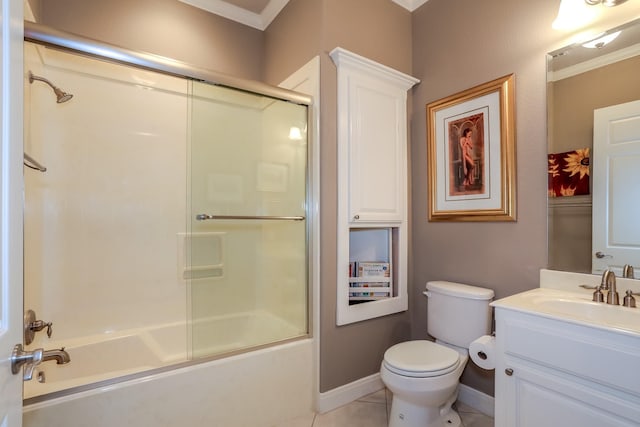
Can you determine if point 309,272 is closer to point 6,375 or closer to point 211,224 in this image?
point 211,224

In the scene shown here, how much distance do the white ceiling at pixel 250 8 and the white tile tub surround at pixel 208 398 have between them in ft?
8.02

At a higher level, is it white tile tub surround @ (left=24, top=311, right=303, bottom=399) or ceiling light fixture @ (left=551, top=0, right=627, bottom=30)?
ceiling light fixture @ (left=551, top=0, right=627, bottom=30)

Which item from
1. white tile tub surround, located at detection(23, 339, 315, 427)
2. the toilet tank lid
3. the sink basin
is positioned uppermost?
the sink basin

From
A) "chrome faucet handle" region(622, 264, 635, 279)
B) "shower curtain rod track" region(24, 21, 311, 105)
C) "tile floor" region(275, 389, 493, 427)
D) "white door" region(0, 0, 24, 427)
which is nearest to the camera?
"white door" region(0, 0, 24, 427)

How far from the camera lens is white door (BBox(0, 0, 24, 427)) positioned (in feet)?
2.09

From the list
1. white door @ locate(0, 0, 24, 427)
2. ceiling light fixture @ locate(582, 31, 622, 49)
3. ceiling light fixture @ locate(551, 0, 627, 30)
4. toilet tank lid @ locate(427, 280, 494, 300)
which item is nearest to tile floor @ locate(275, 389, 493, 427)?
toilet tank lid @ locate(427, 280, 494, 300)

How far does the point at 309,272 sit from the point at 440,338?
2.92 ft

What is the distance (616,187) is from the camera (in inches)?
55.4

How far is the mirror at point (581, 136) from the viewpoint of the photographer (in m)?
1.38

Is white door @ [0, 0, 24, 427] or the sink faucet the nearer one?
white door @ [0, 0, 24, 427]

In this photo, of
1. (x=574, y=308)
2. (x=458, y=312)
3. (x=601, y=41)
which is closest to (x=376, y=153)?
(x=458, y=312)

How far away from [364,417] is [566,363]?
1.14 metres

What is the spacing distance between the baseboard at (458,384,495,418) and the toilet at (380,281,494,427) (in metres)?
0.22

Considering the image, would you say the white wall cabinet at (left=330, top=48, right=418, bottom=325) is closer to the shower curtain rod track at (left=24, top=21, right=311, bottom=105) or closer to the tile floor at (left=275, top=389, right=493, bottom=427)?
the shower curtain rod track at (left=24, top=21, right=311, bottom=105)
